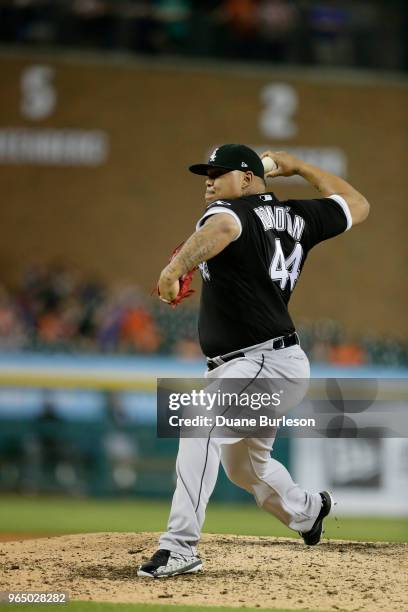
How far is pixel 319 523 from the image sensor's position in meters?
5.43

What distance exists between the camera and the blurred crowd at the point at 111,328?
1261 centimetres

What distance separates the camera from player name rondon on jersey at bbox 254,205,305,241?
4.88 m

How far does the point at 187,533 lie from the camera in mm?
4734

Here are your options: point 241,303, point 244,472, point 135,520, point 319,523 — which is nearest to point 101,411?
point 135,520

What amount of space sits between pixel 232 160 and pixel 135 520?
4.87 m

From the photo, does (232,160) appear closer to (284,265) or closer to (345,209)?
(284,265)

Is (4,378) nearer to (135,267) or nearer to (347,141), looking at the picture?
(135,267)

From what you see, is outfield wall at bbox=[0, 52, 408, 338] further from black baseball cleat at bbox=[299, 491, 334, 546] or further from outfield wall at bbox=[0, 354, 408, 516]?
black baseball cleat at bbox=[299, 491, 334, 546]

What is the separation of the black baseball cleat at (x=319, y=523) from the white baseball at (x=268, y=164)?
5.47ft

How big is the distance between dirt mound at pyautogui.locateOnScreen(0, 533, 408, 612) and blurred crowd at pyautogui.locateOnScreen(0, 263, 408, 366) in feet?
22.0

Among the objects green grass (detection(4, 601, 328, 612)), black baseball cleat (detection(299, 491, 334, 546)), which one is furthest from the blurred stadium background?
green grass (detection(4, 601, 328, 612))

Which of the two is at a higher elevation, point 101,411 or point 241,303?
point 241,303

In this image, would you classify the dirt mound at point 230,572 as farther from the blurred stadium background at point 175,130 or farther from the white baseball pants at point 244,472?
the blurred stadium background at point 175,130

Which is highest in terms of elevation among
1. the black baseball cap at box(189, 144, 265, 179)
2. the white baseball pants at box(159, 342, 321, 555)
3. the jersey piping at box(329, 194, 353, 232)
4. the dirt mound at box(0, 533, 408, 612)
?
the black baseball cap at box(189, 144, 265, 179)
